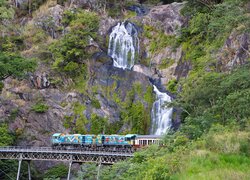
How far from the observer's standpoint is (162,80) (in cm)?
4388

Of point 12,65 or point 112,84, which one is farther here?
point 112,84

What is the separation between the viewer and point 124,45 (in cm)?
4803

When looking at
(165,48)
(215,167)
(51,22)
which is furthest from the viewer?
(51,22)

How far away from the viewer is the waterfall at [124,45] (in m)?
47.1

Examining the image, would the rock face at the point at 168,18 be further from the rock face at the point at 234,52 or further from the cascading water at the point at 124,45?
the rock face at the point at 234,52

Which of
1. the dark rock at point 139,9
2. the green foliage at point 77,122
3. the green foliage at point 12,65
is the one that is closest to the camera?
the green foliage at point 12,65

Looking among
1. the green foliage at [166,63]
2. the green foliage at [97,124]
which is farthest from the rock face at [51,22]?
the green foliage at [166,63]

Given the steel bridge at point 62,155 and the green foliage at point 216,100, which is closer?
the green foliage at point 216,100

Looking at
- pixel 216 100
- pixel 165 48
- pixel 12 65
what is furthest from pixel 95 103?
pixel 216 100

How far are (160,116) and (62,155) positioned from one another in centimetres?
1122

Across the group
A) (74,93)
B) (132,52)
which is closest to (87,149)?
(74,93)

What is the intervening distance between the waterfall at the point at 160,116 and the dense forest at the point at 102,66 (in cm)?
79

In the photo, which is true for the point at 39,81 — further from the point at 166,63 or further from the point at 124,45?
the point at 166,63

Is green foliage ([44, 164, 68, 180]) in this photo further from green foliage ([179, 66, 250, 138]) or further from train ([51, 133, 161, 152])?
green foliage ([179, 66, 250, 138])
